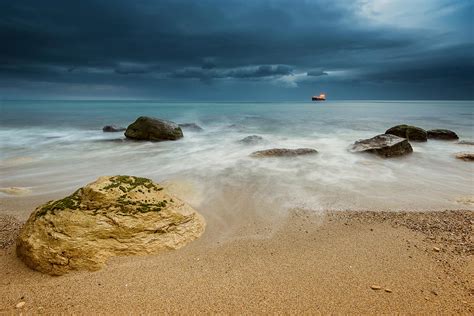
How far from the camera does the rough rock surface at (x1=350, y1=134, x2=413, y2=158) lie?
10047mm

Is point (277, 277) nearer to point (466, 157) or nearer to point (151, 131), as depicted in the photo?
point (466, 157)

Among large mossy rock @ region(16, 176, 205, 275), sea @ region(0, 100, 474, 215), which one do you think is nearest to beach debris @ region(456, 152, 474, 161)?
sea @ region(0, 100, 474, 215)

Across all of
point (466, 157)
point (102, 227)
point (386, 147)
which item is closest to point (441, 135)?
point (466, 157)

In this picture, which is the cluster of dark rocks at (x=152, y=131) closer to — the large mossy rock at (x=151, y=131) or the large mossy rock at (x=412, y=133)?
the large mossy rock at (x=151, y=131)

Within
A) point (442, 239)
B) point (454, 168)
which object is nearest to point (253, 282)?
point (442, 239)

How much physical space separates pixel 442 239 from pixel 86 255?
15.7ft

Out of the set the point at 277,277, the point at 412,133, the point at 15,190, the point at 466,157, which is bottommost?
the point at 277,277

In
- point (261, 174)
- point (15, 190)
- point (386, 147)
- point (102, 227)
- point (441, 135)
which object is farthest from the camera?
point (441, 135)

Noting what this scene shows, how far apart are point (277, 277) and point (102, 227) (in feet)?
7.43

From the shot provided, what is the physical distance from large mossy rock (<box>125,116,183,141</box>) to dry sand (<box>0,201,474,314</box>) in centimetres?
1002

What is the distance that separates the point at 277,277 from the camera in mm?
3307

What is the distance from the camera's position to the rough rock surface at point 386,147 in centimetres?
1005

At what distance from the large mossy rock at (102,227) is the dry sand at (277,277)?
155 millimetres

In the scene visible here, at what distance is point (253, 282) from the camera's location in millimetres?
3217
